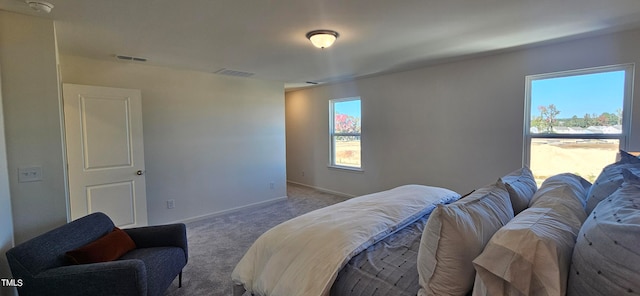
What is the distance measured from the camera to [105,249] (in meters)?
2.00

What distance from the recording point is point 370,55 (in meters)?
3.53

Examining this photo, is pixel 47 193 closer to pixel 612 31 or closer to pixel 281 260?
pixel 281 260

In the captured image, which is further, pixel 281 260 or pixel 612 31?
pixel 612 31

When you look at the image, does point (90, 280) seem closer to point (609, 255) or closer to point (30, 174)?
point (30, 174)

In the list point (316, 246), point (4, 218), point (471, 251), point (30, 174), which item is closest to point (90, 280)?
point (4, 218)

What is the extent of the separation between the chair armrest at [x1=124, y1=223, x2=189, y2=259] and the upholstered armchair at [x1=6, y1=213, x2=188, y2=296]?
6.7 inches

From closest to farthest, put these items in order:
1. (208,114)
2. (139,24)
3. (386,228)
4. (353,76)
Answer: (386,228) < (139,24) < (208,114) < (353,76)

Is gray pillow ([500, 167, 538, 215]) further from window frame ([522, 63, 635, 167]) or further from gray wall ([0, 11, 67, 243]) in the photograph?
gray wall ([0, 11, 67, 243])

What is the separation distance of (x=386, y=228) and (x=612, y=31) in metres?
3.04

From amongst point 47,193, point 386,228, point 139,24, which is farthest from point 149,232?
point 386,228

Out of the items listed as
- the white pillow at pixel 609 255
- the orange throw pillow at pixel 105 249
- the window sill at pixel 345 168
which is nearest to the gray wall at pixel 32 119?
the orange throw pillow at pixel 105 249

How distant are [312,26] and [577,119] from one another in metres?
3.06

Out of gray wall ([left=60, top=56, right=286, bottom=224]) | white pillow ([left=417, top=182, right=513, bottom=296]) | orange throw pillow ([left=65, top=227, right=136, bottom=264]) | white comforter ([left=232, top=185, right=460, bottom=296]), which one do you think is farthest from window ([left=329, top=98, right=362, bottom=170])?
white pillow ([left=417, top=182, right=513, bottom=296])

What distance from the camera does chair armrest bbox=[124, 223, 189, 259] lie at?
235 centimetres
